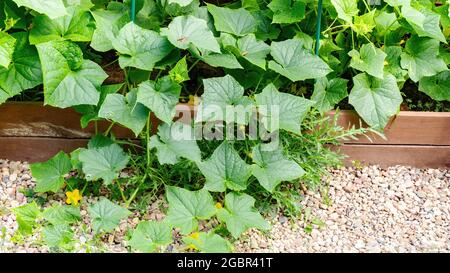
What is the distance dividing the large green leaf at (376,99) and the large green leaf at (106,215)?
0.95 metres

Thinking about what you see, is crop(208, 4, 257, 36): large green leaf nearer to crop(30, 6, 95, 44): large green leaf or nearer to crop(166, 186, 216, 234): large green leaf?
crop(30, 6, 95, 44): large green leaf

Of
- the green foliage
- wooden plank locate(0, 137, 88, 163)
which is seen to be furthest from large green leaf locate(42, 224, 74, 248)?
wooden plank locate(0, 137, 88, 163)

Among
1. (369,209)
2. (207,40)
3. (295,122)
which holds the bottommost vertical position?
(369,209)

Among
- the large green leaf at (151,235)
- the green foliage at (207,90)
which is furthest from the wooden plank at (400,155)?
the large green leaf at (151,235)

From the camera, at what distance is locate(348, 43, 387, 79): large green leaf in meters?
2.65

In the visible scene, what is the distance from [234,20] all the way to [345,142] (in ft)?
2.13

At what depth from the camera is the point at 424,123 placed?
2.82 metres

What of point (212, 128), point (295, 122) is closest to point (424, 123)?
point (295, 122)

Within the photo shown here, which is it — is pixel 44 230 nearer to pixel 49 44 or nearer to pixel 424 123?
pixel 49 44

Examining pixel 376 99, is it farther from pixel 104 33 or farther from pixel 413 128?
pixel 104 33

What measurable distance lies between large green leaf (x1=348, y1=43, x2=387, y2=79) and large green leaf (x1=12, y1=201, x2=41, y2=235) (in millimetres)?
1248

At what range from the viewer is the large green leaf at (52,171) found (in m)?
2.52

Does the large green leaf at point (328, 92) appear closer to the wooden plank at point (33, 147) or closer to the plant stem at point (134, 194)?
the plant stem at point (134, 194)
